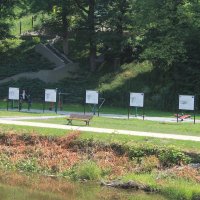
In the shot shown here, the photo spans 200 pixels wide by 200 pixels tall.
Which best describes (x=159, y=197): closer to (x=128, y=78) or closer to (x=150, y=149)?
(x=150, y=149)

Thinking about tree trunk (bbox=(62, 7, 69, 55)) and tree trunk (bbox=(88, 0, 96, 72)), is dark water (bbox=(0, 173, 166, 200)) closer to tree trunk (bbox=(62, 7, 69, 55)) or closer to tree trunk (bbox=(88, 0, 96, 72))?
tree trunk (bbox=(88, 0, 96, 72))

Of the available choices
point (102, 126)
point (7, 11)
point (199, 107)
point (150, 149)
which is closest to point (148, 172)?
point (150, 149)

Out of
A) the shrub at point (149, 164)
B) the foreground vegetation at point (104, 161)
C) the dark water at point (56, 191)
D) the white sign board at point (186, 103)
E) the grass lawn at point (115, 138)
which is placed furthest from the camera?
the white sign board at point (186, 103)

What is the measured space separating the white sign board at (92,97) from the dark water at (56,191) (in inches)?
569

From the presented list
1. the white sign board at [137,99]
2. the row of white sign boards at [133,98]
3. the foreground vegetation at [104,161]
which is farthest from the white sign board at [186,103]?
the foreground vegetation at [104,161]

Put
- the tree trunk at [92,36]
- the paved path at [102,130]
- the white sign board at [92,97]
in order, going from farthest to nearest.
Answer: the tree trunk at [92,36]
the white sign board at [92,97]
the paved path at [102,130]

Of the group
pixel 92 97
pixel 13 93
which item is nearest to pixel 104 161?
pixel 92 97

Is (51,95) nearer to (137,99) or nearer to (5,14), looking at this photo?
(137,99)

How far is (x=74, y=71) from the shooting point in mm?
59562

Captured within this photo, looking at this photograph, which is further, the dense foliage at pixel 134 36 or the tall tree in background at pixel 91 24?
the tall tree in background at pixel 91 24

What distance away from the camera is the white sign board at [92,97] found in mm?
36250

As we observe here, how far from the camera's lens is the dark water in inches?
756

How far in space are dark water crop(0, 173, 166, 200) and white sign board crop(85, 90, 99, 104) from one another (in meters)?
14.5

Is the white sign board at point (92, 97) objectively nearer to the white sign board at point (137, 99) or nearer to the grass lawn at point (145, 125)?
the grass lawn at point (145, 125)
